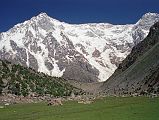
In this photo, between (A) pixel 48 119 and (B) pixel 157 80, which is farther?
(B) pixel 157 80

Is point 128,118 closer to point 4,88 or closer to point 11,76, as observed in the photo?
point 4,88

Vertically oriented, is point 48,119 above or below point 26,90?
below

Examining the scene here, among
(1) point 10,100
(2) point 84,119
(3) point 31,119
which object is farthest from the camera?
(1) point 10,100

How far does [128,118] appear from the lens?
182 feet

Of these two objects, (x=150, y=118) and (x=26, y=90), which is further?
(x=26, y=90)

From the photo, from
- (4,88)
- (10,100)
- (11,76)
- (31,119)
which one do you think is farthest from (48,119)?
(11,76)

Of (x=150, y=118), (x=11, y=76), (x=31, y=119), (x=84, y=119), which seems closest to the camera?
(x=150, y=118)

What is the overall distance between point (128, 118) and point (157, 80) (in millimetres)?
144571

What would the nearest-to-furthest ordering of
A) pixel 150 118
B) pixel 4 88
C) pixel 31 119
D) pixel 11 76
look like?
pixel 150 118, pixel 31 119, pixel 4 88, pixel 11 76

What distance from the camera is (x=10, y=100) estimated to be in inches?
5846

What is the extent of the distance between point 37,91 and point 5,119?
130249mm

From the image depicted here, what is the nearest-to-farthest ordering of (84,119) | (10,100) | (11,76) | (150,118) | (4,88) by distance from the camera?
(150,118), (84,119), (10,100), (4,88), (11,76)

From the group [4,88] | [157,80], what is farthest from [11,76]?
[157,80]

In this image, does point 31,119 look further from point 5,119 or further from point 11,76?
point 11,76
